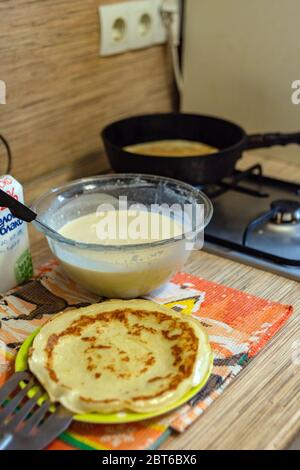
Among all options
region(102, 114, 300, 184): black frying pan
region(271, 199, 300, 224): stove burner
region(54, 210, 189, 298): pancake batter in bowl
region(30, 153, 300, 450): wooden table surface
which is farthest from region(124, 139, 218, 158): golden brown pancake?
region(30, 153, 300, 450): wooden table surface

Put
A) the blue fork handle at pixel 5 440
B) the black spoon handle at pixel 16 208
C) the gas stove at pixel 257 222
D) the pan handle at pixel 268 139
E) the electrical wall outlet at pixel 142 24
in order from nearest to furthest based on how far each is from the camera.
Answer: the blue fork handle at pixel 5 440, the black spoon handle at pixel 16 208, the gas stove at pixel 257 222, the pan handle at pixel 268 139, the electrical wall outlet at pixel 142 24

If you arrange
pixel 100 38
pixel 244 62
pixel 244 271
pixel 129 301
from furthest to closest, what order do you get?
1. pixel 244 62
2. pixel 100 38
3. pixel 244 271
4. pixel 129 301

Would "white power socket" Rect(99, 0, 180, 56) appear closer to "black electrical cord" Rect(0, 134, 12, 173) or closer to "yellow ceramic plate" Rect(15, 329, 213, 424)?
"black electrical cord" Rect(0, 134, 12, 173)

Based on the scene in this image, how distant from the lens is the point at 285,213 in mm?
1066

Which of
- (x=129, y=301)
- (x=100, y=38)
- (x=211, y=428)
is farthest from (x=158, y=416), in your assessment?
(x=100, y=38)

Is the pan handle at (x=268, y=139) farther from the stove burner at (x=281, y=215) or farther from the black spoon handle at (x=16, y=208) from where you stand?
the black spoon handle at (x=16, y=208)

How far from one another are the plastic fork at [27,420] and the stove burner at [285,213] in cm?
56

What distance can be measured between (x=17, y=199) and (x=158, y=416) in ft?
1.24

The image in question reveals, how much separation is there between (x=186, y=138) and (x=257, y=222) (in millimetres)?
325

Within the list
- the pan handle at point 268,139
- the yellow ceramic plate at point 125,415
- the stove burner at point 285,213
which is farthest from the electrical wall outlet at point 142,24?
the yellow ceramic plate at point 125,415

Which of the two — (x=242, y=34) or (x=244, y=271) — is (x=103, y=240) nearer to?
(x=244, y=271)

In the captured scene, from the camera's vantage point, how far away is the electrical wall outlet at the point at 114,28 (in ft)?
3.98

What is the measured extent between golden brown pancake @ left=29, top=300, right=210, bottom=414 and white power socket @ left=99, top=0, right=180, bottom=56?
0.65 metres

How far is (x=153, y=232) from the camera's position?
908 millimetres
